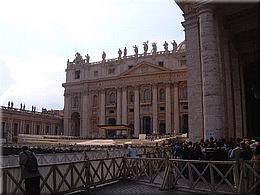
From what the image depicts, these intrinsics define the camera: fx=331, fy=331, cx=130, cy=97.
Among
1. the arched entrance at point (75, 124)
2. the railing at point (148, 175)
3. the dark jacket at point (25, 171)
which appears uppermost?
the arched entrance at point (75, 124)

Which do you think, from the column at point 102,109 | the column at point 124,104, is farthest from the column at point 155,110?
the column at point 102,109

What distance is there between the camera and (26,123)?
7531cm

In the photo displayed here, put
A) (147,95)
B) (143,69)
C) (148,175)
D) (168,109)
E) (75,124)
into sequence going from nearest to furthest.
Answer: (148,175)
(168,109)
(143,69)
(147,95)
(75,124)

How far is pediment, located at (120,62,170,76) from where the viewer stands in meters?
66.1

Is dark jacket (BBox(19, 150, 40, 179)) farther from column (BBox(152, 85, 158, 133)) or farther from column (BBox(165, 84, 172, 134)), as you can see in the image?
column (BBox(152, 85, 158, 133))

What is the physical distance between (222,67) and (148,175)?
22.4 ft

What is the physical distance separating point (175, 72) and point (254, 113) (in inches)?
1695

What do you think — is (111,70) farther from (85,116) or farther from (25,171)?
(25,171)

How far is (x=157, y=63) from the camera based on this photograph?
66.9 metres

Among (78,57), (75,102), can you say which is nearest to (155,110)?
(75,102)

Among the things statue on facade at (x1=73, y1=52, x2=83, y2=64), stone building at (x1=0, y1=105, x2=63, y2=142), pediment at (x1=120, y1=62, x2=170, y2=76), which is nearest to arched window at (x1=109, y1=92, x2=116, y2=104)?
pediment at (x1=120, y1=62, x2=170, y2=76)

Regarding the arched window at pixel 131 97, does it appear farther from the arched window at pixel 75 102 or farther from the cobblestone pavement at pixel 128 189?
the cobblestone pavement at pixel 128 189

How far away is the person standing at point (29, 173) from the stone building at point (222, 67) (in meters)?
8.00

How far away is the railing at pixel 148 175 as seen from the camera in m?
9.09
